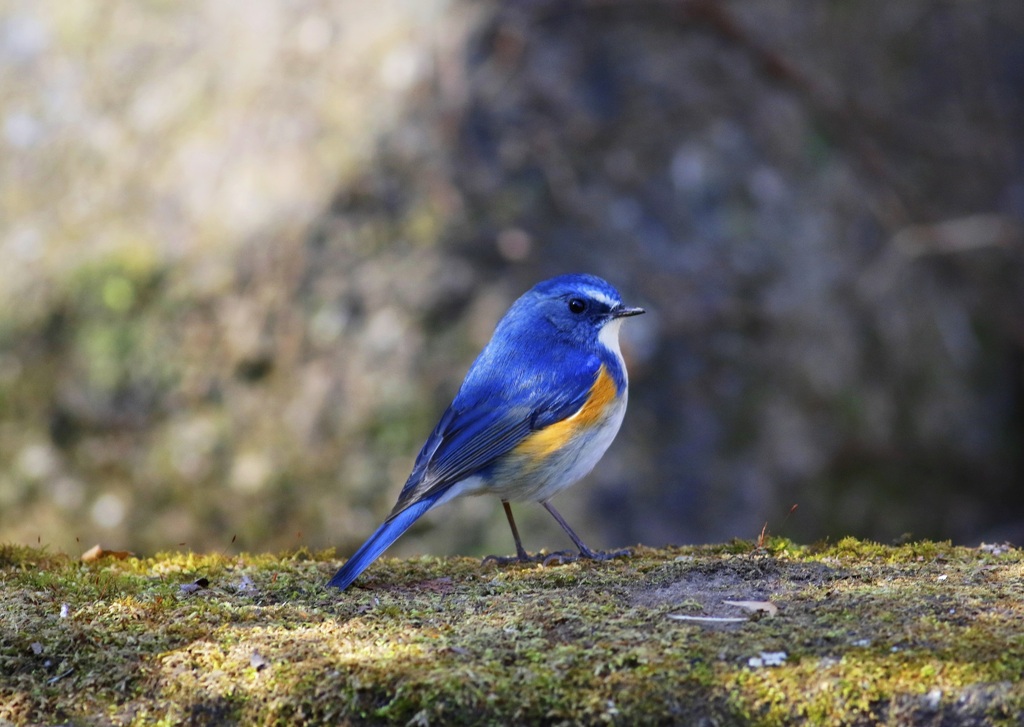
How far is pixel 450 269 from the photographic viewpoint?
7.08 metres

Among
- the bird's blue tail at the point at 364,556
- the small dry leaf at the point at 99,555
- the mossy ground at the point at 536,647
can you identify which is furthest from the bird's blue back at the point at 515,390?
the small dry leaf at the point at 99,555

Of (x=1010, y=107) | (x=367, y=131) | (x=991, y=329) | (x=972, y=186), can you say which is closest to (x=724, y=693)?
(x=367, y=131)

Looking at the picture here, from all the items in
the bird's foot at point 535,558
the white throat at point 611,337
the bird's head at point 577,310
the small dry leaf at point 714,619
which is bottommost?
the small dry leaf at point 714,619

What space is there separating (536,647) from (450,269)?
4654 millimetres

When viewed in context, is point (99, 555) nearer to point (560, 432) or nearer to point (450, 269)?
point (560, 432)

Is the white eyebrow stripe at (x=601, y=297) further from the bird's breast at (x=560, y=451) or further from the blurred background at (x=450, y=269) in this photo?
the blurred background at (x=450, y=269)

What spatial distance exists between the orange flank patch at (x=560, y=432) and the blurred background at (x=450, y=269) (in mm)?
2625

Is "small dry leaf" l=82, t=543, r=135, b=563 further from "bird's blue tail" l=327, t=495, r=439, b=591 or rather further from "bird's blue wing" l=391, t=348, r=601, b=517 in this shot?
"bird's blue wing" l=391, t=348, r=601, b=517

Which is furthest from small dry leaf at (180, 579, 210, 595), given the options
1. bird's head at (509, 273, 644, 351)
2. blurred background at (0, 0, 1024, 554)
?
blurred background at (0, 0, 1024, 554)

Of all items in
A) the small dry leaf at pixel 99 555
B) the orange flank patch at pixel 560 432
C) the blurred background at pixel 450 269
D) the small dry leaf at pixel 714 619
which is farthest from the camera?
the blurred background at pixel 450 269

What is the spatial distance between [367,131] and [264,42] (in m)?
1.07

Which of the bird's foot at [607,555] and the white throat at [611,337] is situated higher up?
the white throat at [611,337]

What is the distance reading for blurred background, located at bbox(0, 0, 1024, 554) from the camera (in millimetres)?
6844

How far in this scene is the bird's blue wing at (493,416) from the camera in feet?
12.9
